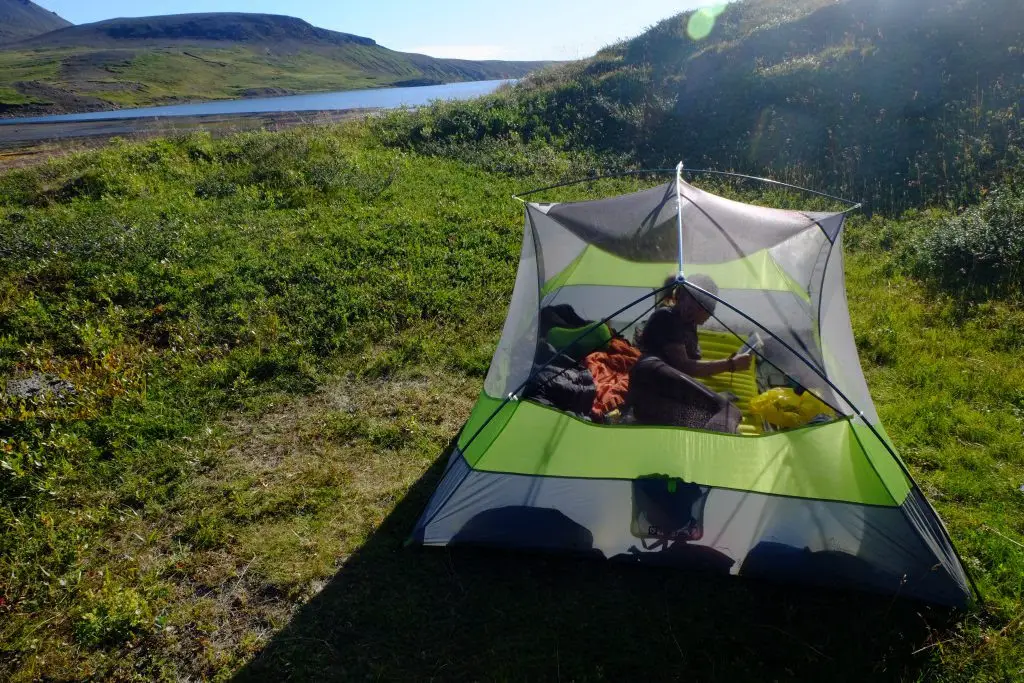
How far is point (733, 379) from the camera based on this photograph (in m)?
4.13

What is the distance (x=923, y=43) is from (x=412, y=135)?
1227cm

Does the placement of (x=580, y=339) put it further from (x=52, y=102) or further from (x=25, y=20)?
(x=25, y=20)

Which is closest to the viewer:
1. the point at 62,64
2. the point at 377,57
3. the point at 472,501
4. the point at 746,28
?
the point at 472,501

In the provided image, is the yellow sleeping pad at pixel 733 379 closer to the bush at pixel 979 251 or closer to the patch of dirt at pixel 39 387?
the bush at pixel 979 251

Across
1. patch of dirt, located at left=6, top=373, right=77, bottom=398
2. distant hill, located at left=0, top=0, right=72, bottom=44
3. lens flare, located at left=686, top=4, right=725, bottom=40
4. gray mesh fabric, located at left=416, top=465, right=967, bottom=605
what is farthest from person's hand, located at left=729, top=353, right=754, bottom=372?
distant hill, located at left=0, top=0, right=72, bottom=44

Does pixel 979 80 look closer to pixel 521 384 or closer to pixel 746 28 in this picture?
pixel 746 28

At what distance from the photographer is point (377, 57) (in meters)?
150

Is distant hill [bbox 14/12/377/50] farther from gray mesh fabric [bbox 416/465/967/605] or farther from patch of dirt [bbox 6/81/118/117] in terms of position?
gray mesh fabric [bbox 416/465/967/605]

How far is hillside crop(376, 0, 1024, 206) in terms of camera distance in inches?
418

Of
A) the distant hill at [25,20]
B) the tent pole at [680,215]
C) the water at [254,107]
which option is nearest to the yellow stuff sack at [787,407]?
the tent pole at [680,215]

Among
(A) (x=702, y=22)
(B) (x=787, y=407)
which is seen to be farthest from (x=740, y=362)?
(A) (x=702, y=22)

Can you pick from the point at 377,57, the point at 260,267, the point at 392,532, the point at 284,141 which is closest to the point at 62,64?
the point at 377,57

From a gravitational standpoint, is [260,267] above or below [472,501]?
above

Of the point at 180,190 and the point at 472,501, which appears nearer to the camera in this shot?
the point at 472,501
